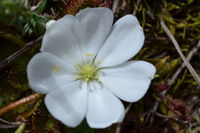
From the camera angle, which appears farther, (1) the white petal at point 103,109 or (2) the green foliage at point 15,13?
(1) the white petal at point 103,109

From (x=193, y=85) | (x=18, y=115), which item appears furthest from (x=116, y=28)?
(x=193, y=85)

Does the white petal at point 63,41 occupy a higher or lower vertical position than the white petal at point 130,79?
higher

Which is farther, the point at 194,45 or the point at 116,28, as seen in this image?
the point at 194,45

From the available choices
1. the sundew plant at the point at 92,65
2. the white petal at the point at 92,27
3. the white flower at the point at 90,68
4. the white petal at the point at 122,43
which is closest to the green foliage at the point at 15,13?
the sundew plant at the point at 92,65

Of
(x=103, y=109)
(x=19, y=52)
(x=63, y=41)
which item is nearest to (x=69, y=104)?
(x=103, y=109)

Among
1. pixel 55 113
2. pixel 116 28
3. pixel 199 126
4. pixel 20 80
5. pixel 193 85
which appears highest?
pixel 116 28

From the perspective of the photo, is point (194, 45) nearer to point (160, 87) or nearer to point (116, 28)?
point (160, 87)

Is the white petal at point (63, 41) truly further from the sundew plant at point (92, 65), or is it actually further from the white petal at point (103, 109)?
the white petal at point (103, 109)
